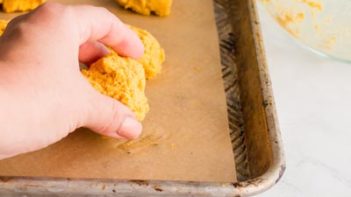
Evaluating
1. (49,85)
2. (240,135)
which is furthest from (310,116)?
(49,85)

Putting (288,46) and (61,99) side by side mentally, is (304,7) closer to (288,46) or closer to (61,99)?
(288,46)

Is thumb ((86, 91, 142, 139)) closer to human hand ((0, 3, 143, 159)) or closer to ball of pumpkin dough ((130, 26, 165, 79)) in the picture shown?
human hand ((0, 3, 143, 159))

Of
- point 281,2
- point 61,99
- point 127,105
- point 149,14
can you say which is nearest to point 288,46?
point 281,2

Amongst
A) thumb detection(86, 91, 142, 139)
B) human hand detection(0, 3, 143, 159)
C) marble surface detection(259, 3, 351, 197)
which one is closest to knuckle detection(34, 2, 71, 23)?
human hand detection(0, 3, 143, 159)

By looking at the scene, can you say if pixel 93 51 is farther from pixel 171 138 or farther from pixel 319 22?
pixel 319 22

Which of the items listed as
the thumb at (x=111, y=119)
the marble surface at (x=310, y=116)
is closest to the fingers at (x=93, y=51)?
the thumb at (x=111, y=119)
